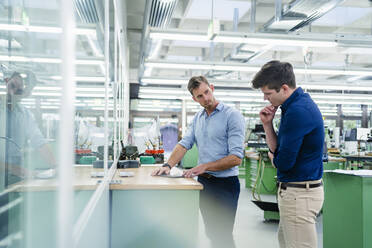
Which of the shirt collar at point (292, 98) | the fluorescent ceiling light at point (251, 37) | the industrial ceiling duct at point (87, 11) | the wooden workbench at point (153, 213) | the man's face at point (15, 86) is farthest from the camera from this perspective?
the fluorescent ceiling light at point (251, 37)

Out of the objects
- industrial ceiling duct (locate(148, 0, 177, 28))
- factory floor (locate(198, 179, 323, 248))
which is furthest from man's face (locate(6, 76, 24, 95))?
industrial ceiling duct (locate(148, 0, 177, 28))

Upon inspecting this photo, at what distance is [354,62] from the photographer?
10.0m

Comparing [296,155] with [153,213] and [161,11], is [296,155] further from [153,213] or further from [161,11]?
[161,11]

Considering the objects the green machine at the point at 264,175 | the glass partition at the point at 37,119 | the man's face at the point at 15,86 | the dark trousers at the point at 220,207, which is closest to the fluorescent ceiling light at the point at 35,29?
the glass partition at the point at 37,119

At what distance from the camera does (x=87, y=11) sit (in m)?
1.20

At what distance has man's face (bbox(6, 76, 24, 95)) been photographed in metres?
0.92

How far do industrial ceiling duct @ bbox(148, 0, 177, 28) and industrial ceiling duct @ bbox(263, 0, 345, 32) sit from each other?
1363 millimetres

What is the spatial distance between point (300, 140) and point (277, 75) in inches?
14.2

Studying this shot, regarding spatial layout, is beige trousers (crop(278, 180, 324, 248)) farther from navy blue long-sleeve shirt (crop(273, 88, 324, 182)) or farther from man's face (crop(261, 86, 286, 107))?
man's face (crop(261, 86, 286, 107))

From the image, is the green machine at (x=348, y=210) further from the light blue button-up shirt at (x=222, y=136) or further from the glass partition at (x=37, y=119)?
the glass partition at (x=37, y=119)

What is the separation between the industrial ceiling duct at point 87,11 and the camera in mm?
1054

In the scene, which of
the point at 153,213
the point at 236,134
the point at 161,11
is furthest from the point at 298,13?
the point at 153,213

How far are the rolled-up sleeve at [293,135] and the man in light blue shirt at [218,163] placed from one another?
0.54 metres

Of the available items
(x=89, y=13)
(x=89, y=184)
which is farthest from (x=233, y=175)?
(x=89, y=13)
